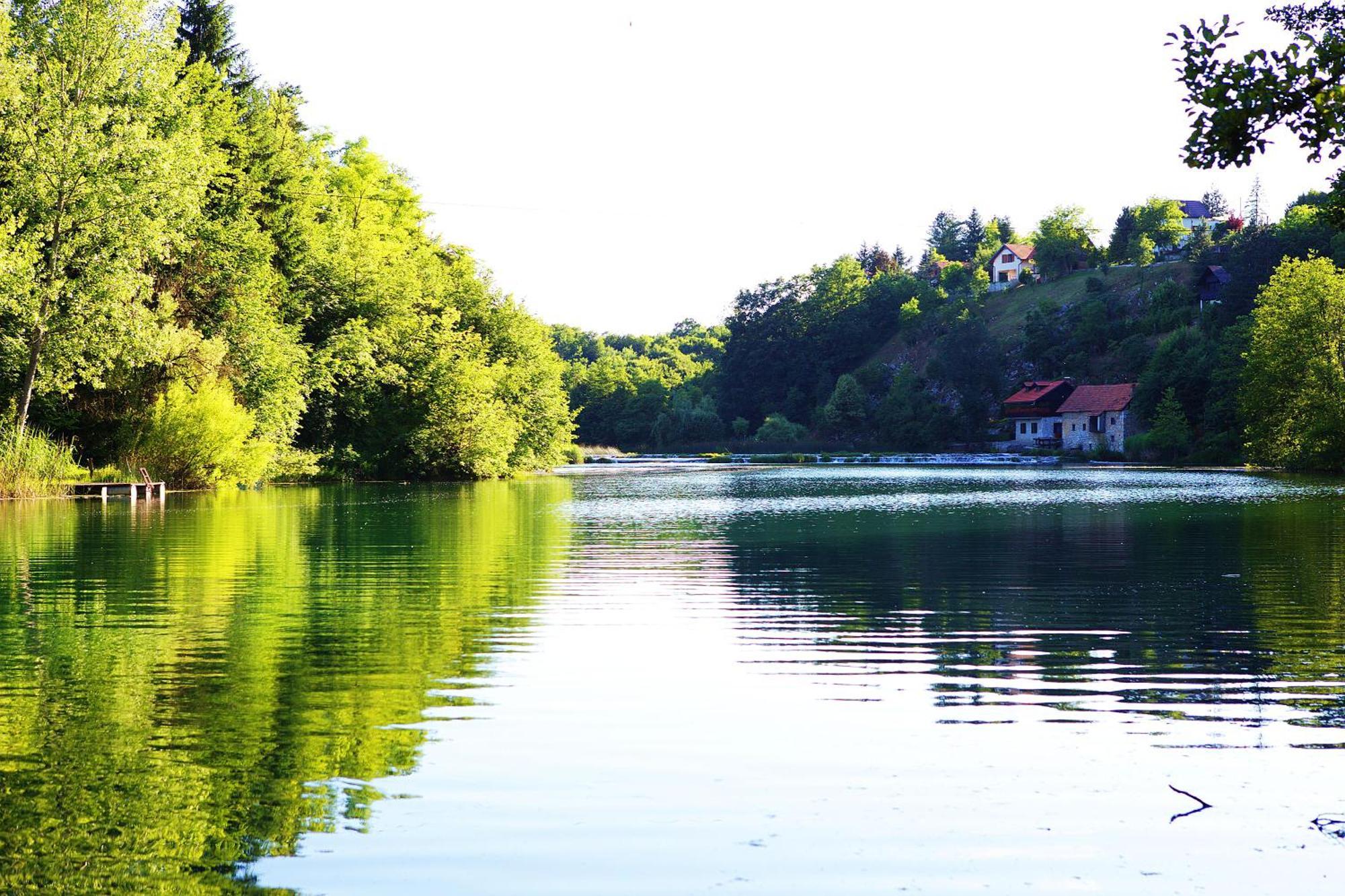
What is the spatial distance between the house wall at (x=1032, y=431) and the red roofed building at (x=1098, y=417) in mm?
1284

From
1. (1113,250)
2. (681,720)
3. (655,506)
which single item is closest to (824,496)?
(655,506)

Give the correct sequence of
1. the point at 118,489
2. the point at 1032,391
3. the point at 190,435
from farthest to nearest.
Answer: the point at 1032,391 → the point at 190,435 → the point at 118,489

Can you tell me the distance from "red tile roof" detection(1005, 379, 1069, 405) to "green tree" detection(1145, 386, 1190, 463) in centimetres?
2947

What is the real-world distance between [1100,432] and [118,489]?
97.2m

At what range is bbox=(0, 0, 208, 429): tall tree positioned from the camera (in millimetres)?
39000

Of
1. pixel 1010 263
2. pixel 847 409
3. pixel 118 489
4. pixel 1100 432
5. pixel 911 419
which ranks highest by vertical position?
pixel 1010 263

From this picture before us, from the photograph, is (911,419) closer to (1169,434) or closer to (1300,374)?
(1169,434)

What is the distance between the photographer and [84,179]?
1558 inches

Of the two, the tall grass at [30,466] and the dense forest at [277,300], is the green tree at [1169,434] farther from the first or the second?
the tall grass at [30,466]

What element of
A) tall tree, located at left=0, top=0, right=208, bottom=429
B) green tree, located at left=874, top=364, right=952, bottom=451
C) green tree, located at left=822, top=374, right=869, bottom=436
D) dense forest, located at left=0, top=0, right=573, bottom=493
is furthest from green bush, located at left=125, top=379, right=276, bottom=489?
green tree, located at left=822, top=374, right=869, bottom=436

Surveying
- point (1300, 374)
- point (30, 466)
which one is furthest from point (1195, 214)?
point (30, 466)

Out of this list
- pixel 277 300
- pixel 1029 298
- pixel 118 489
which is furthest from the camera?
pixel 1029 298

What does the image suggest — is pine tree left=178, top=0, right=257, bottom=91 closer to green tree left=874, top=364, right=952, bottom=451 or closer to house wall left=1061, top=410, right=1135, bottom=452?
house wall left=1061, top=410, right=1135, bottom=452

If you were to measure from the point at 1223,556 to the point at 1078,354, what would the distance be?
4744 inches
